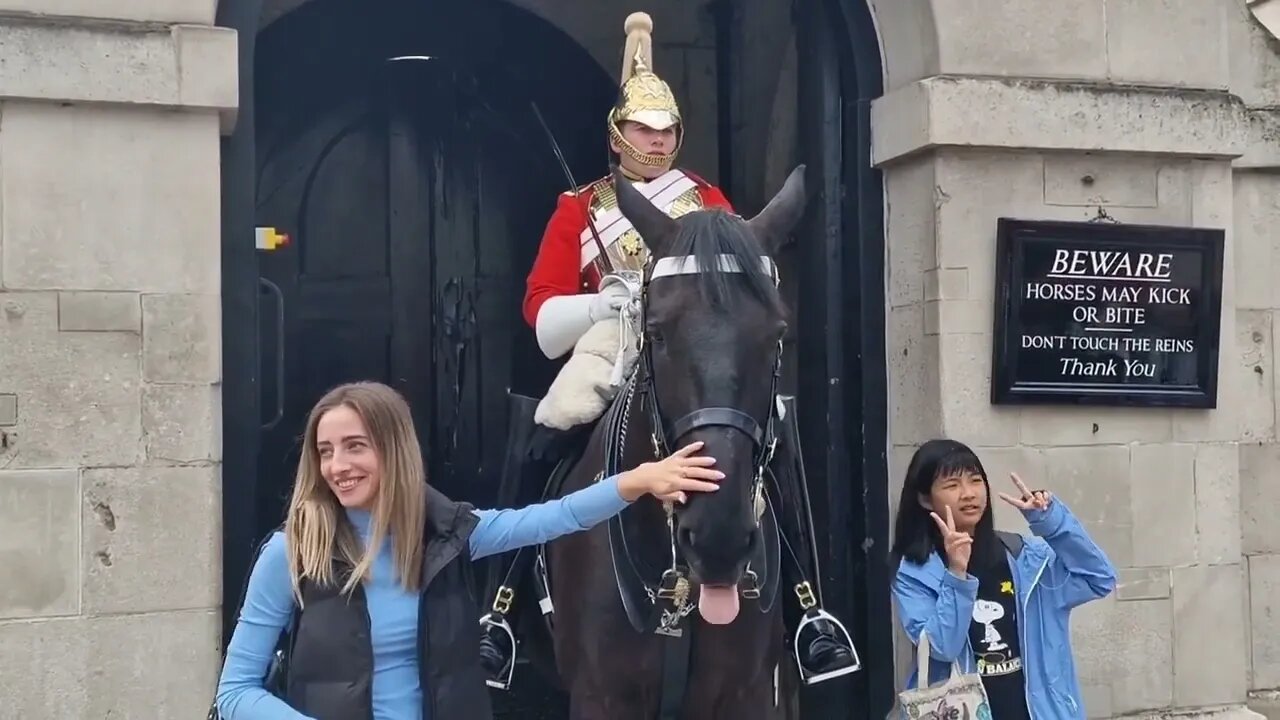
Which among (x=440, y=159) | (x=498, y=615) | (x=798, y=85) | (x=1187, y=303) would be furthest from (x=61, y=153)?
(x=1187, y=303)

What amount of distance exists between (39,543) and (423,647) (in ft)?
6.93

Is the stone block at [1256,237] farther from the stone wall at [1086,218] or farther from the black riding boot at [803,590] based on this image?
the black riding boot at [803,590]

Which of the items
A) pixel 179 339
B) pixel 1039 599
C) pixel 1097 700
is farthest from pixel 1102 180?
pixel 179 339

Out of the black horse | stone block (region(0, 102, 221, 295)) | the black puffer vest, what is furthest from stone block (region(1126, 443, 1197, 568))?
stone block (region(0, 102, 221, 295))

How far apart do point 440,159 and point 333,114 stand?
0.58 m

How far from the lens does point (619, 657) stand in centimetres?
378

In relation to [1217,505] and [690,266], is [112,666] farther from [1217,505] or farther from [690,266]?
[1217,505]

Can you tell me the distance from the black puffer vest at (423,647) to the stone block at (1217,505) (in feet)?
12.3

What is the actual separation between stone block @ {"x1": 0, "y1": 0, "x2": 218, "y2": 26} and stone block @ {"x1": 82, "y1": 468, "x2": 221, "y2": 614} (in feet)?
4.84

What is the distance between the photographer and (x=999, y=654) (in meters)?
3.86

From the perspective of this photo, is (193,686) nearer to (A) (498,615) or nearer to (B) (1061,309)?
(A) (498,615)

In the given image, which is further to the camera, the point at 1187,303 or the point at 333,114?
the point at 333,114

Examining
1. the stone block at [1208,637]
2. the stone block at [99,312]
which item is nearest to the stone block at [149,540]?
the stone block at [99,312]

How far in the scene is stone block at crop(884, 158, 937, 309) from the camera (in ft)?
17.5
